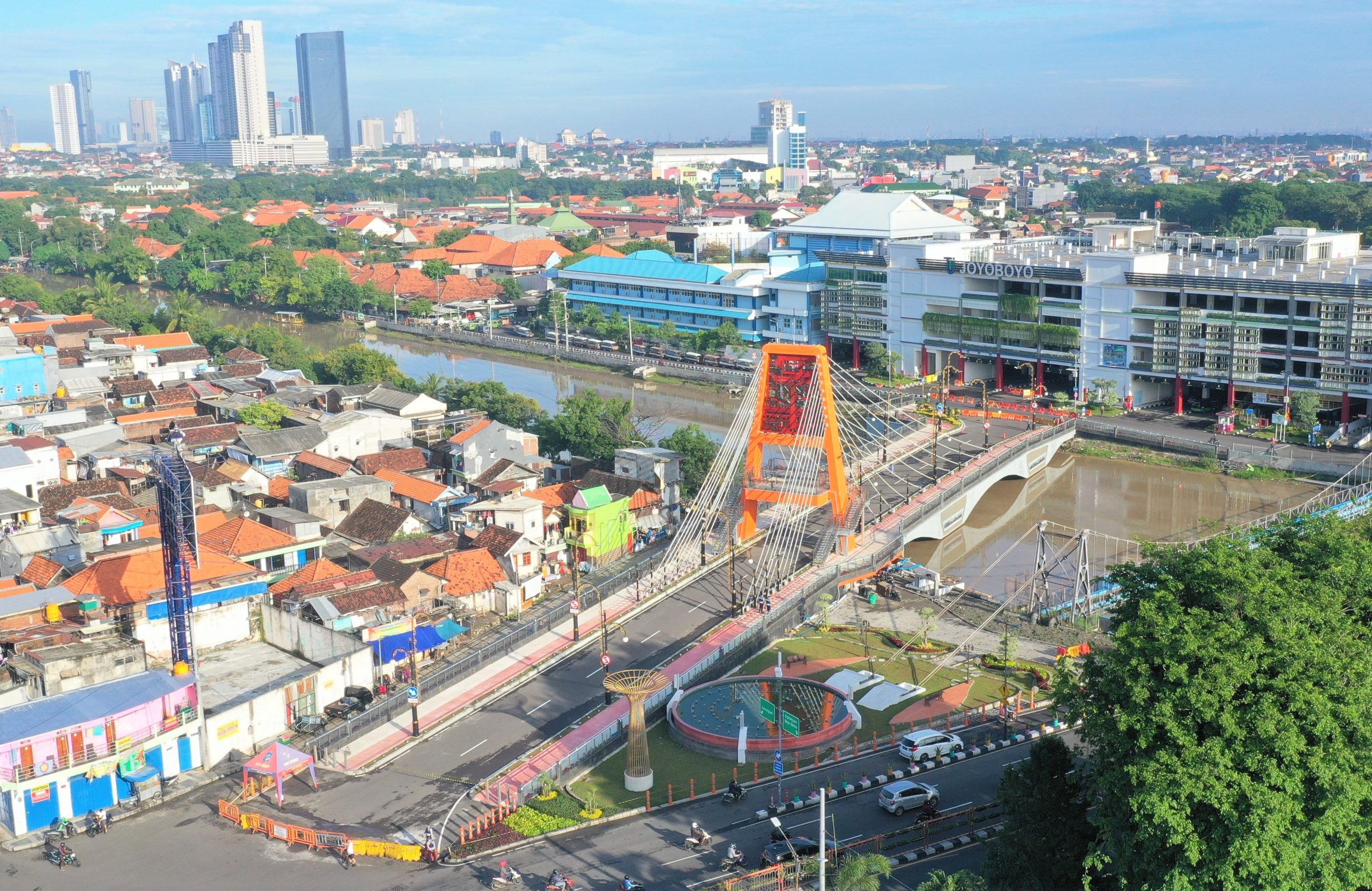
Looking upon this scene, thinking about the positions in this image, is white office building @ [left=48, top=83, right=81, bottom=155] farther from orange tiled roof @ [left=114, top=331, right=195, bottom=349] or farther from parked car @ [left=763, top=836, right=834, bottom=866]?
parked car @ [left=763, top=836, right=834, bottom=866]

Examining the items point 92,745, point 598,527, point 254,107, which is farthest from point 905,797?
point 254,107

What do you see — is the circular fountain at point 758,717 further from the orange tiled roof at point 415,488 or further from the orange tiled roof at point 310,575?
the orange tiled roof at point 415,488

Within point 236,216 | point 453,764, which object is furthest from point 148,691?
point 236,216

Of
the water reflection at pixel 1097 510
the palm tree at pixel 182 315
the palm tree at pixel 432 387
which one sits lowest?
the water reflection at pixel 1097 510

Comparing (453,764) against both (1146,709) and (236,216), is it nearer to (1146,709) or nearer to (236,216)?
(1146,709)

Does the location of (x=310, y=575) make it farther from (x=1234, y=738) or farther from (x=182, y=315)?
(x=182, y=315)

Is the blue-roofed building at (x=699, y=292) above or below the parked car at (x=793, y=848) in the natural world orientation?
above

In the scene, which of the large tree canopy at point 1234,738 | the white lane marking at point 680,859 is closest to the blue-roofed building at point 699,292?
the white lane marking at point 680,859
